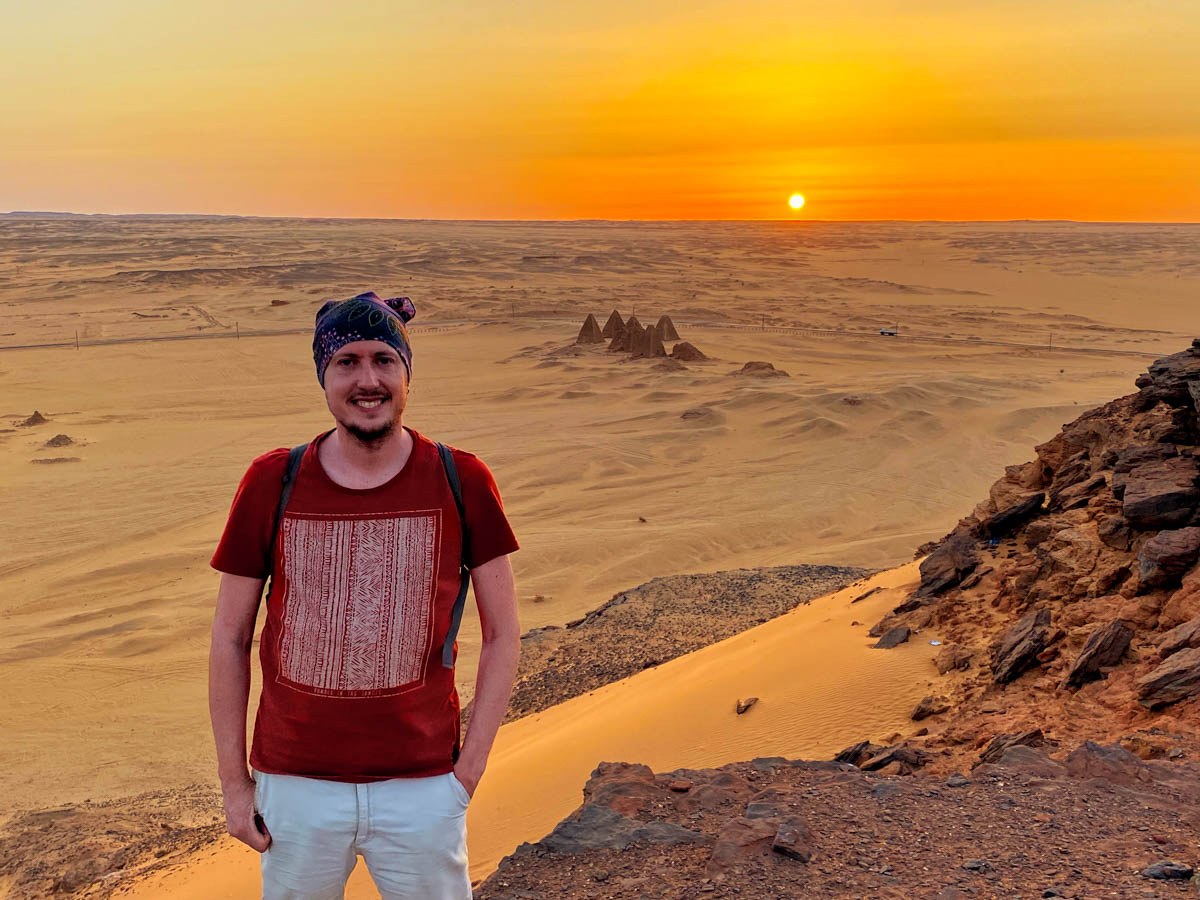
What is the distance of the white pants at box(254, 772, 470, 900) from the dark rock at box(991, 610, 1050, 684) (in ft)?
17.4

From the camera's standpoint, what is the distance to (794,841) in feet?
14.5

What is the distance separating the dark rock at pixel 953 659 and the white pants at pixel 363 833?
223 inches

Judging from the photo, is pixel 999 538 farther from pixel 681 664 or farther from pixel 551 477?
pixel 551 477

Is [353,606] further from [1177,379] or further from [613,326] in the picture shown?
[613,326]

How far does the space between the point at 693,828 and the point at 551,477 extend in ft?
57.1

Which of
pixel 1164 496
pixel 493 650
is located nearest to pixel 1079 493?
pixel 1164 496

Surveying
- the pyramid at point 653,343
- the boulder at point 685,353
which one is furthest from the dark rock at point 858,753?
the boulder at point 685,353

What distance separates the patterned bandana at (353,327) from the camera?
9.05ft

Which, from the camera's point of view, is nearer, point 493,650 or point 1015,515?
point 493,650

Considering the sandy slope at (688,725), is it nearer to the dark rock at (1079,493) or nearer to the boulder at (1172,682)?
the boulder at (1172,682)

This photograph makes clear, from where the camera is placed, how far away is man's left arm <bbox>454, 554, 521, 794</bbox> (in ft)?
9.12

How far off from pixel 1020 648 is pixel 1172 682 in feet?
3.72

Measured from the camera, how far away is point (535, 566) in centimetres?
1592

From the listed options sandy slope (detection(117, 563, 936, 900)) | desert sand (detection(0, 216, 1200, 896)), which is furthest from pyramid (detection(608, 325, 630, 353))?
sandy slope (detection(117, 563, 936, 900))
